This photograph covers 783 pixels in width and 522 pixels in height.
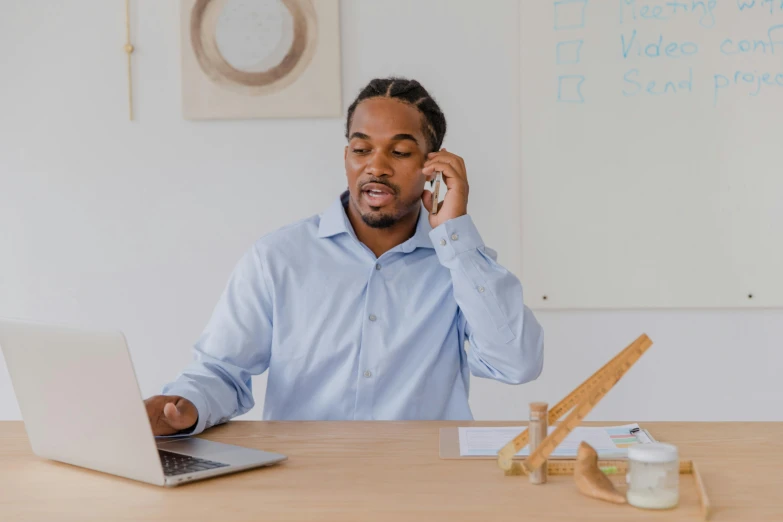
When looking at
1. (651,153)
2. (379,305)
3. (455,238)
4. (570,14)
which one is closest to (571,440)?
(455,238)

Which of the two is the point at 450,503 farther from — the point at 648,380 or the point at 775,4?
the point at 775,4

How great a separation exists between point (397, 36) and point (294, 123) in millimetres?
413

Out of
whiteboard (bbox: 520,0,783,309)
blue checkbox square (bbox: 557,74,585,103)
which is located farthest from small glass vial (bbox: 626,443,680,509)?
blue checkbox square (bbox: 557,74,585,103)

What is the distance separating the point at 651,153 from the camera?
7.98 ft

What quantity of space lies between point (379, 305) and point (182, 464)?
0.68m

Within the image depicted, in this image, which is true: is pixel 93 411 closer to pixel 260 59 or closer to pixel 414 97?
pixel 414 97

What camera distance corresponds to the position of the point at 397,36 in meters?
2.49

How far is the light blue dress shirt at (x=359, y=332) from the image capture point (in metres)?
Answer: 1.61

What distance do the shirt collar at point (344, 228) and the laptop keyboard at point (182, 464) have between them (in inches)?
28.1

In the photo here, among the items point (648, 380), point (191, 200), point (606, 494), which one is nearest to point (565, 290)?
point (648, 380)

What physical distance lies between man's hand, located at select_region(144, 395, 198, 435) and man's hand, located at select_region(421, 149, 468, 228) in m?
0.62

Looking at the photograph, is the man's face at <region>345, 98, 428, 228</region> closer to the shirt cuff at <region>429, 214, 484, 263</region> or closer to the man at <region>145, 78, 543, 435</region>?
the man at <region>145, 78, 543, 435</region>

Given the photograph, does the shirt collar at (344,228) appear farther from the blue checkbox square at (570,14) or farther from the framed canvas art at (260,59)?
the blue checkbox square at (570,14)

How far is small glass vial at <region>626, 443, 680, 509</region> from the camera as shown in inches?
36.8
